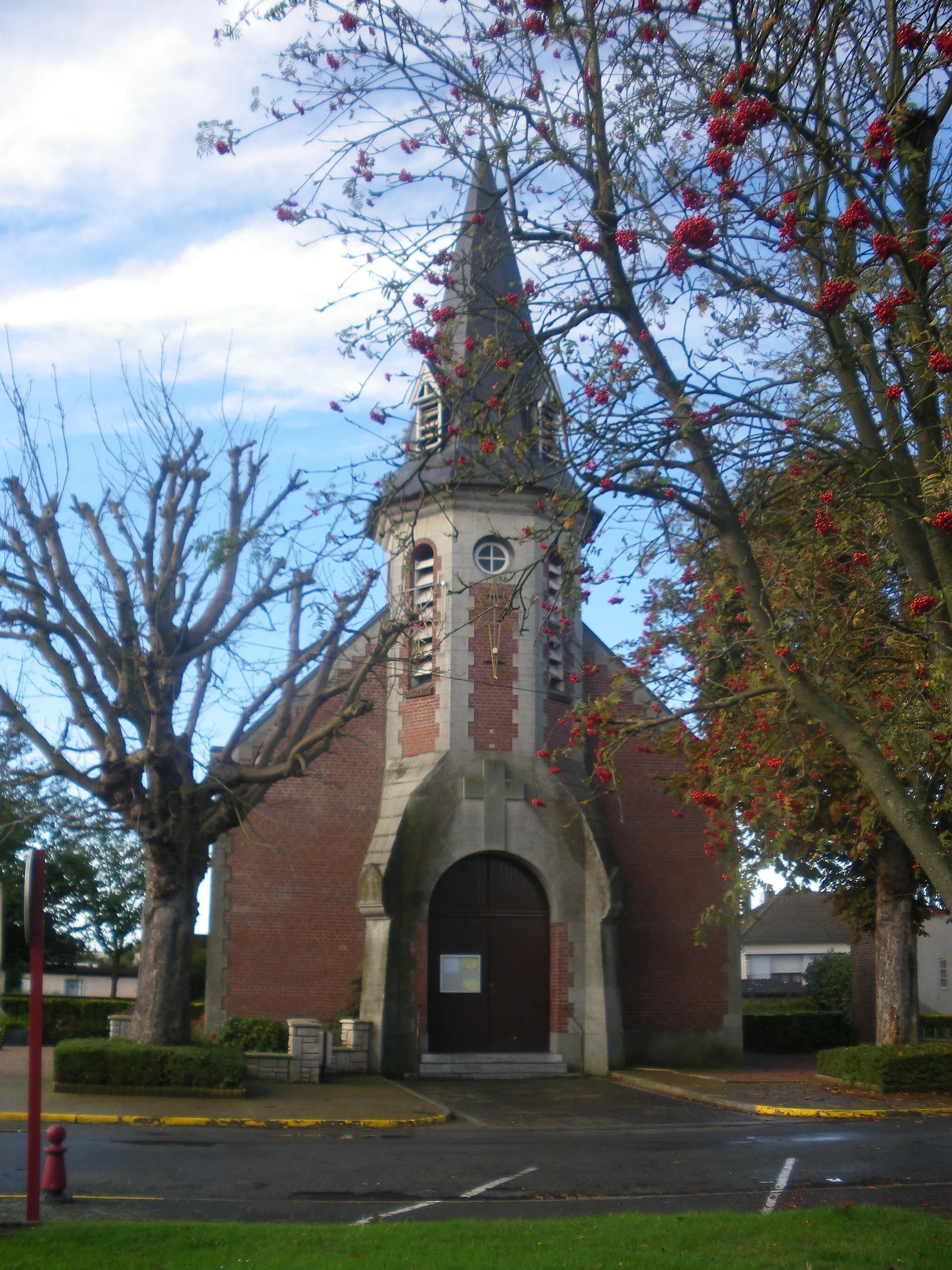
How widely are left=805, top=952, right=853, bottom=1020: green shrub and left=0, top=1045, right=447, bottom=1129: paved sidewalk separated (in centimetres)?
2084

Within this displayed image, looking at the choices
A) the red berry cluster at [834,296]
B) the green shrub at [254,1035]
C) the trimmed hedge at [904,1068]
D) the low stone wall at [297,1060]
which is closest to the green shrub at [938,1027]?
the trimmed hedge at [904,1068]

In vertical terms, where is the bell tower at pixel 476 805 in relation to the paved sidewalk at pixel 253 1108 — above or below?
above

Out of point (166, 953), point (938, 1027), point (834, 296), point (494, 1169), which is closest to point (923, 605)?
point (834, 296)

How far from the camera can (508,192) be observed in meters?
8.33

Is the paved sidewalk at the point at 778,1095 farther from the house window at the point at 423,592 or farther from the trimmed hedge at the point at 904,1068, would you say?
the house window at the point at 423,592

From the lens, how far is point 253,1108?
14.7 metres

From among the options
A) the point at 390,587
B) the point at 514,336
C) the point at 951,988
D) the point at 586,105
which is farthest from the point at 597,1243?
the point at 951,988

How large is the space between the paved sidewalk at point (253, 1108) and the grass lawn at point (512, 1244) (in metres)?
6.17

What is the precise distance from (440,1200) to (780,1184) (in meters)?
2.95

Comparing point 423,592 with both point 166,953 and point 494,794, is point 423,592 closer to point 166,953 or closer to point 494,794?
point 494,794

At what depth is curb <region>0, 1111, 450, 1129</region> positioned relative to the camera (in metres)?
13.2

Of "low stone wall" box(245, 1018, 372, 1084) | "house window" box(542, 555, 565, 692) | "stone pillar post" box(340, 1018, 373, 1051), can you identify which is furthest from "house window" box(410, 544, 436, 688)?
"low stone wall" box(245, 1018, 372, 1084)

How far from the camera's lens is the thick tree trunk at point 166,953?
1603cm

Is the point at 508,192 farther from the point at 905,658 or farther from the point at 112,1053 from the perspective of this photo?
the point at 112,1053
